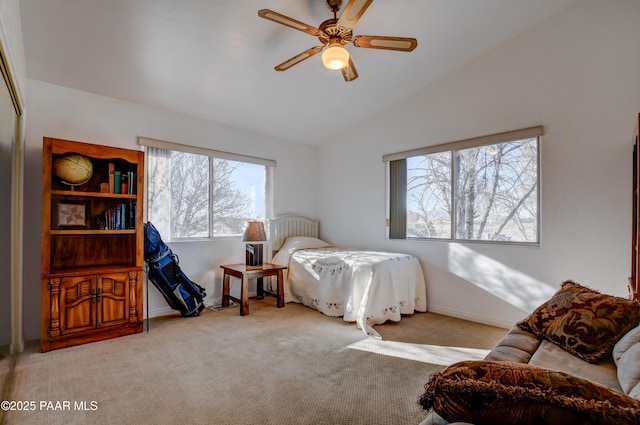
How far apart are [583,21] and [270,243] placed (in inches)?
165

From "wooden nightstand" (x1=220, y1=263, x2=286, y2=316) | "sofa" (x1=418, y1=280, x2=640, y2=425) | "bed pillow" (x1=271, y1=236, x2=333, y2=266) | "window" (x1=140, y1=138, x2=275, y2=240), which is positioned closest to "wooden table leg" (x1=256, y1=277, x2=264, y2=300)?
"bed pillow" (x1=271, y1=236, x2=333, y2=266)

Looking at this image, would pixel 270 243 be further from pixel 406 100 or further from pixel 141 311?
pixel 406 100

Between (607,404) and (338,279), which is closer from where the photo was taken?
(607,404)

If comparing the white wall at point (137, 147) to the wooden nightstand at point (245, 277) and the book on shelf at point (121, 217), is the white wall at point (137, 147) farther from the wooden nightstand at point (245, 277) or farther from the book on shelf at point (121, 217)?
the book on shelf at point (121, 217)

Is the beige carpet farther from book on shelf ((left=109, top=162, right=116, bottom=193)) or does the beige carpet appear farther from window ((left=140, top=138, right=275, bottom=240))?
book on shelf ((left=109, top=162, right=116, bottom=193))

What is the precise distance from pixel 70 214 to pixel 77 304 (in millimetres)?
874

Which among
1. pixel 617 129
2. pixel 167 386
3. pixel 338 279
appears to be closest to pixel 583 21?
pixel 617 129

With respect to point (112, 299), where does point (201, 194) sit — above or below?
above

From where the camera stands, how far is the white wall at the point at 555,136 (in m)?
2.79

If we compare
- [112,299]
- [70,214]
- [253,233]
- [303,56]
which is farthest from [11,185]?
[303,56]

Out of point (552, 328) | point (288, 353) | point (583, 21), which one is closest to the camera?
point (552, 328)

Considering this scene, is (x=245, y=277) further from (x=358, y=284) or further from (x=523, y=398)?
(x=523, y=398)

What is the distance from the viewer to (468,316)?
3.62 m

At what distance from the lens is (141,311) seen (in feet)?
10.2
